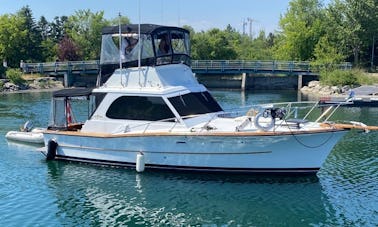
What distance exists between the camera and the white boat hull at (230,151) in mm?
15828

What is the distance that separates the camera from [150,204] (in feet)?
48.2

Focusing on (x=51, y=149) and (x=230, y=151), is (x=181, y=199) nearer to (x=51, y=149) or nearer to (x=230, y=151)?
(x=230, y=151)

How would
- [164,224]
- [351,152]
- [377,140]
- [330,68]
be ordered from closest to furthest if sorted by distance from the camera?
[164,224], [351,152], [377,140], [330,68]

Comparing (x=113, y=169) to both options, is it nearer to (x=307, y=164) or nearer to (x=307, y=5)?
(x=307, y=164)

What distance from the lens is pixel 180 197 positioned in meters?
15.2

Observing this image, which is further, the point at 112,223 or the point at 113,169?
the point at 113,169

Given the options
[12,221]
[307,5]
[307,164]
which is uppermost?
[307,5]

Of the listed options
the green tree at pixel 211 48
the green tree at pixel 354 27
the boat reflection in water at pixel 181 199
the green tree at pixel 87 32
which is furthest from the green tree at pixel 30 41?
the boat reflection in water at pixel 181 199

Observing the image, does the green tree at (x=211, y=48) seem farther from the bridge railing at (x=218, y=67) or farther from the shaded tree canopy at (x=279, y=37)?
the bridge railing at (x=218, y=67)

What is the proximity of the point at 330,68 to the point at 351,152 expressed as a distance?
37682mm

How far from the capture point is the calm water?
1355 cm

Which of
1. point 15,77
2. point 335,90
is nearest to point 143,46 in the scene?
point 335,90

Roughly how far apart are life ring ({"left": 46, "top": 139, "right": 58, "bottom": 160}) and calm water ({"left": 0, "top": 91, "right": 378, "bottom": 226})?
296 mm

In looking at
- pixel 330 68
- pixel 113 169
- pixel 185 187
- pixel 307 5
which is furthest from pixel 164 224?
pixel 307 5
